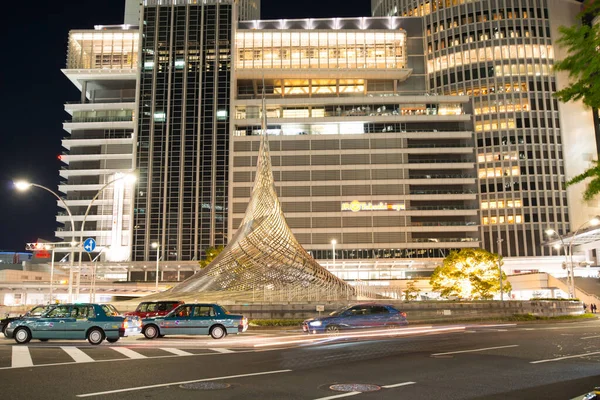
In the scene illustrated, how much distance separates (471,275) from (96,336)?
45.8 metres

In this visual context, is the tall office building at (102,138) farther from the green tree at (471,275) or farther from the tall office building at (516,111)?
the tall office building at (516,111)

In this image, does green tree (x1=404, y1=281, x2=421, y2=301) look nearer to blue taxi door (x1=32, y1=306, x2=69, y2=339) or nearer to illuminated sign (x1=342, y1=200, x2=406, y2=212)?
illuminated sign (x1=342, y1=200, x2=406, y2=212)

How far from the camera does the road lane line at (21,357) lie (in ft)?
44.7

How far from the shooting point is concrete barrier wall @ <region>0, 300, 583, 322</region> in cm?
3284

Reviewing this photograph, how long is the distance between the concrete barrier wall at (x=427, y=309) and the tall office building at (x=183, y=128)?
2136 inches

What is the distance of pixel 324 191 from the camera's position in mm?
92688

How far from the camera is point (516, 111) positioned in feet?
327

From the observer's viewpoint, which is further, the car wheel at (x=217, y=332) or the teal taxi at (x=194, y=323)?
the car wheel at (x=217, y=332)

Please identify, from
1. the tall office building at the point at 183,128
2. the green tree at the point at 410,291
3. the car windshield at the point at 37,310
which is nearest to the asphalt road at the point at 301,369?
the car windshield at the point at 37,310

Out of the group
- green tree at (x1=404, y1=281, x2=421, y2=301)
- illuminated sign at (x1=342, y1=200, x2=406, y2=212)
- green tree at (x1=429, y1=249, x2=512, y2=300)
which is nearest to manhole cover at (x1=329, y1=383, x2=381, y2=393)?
green tree at (x1=404, y1=281, x2=421, y2=301)

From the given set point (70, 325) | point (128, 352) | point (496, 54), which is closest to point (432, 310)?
point (70, 325)

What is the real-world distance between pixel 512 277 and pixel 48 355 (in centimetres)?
7748

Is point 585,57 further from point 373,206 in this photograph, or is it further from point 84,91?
point 84,91

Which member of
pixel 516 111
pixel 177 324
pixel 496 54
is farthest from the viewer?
pixel 496 54
